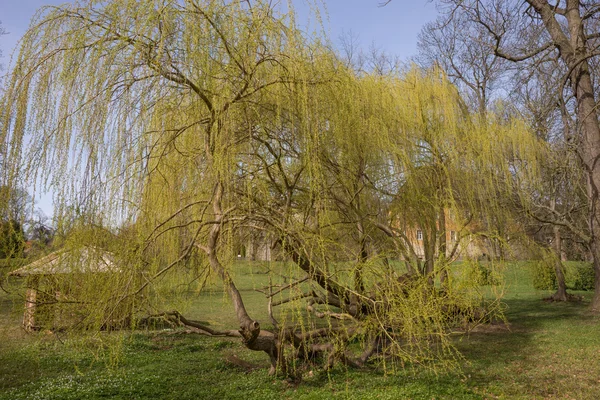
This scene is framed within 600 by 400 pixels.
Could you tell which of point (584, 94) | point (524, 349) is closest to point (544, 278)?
point (584, 94)

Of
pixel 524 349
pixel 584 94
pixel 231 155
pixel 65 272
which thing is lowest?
pixel 524 349

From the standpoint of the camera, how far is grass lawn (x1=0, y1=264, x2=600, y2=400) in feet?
15.2

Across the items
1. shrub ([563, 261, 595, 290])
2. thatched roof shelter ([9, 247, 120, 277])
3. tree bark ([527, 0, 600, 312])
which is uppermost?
tree bark ([527, 0, 600, 312])

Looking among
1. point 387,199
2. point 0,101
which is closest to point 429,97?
point 387,199

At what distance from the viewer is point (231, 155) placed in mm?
3824

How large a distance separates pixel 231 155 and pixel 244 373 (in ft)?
10.2

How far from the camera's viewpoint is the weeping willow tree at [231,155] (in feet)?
10.7

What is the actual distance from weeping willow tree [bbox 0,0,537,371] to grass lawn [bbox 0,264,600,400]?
14.7 inches

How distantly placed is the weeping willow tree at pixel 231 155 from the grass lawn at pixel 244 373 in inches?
14.7

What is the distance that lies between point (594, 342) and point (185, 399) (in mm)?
A: 6557

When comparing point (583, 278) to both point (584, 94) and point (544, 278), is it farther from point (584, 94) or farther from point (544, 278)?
point (584, 94)

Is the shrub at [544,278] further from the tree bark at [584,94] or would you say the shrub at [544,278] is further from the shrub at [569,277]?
the tree bark at [584,94]

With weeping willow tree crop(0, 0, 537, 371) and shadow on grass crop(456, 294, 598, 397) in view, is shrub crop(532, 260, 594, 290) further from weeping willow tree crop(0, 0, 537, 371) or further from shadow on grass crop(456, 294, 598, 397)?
weeping willow tree crop(0, 0, 537, 371)

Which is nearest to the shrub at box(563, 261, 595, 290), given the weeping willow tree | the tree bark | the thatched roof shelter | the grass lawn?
the tree bark
